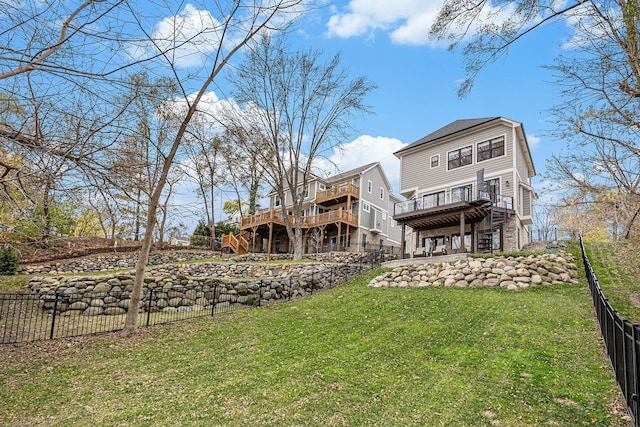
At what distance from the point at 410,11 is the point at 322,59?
62.5ft

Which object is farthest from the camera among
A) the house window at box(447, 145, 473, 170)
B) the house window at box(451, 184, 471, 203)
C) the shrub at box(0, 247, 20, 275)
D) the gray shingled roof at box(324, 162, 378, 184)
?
the gray shingled roof at box(324, 162, 378, 184)

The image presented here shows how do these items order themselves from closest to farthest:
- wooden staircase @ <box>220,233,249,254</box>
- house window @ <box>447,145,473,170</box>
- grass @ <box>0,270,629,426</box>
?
grass @ <box>0,270,629,426</box>, house window @ <box>447,145,473,170</box>, wooden staircase @ <box>220,233,249,254</box>

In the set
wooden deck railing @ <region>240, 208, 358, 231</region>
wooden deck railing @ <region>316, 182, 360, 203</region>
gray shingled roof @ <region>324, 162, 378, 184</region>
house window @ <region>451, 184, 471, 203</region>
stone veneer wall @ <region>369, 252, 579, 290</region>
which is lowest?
stone veneer wall @ <region>369, 252, 579, 290</region>

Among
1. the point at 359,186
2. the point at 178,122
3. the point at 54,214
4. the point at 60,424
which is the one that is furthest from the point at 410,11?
the point at 359,186

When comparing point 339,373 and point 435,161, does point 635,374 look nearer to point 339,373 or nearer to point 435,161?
point 339,373

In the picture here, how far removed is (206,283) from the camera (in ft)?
48.2

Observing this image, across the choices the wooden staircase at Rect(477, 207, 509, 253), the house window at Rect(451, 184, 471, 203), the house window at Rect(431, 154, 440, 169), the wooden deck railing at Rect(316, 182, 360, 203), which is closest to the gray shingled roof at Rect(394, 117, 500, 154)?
the house window at Rect(431, 154, 440, 169)

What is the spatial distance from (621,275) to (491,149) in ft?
31.1

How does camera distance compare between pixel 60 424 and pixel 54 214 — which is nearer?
pixel 54 214

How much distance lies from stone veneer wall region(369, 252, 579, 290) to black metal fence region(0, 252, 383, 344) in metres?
3.19

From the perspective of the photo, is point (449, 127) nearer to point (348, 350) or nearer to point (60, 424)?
point (348, 350)

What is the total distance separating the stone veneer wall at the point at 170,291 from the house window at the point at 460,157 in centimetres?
946

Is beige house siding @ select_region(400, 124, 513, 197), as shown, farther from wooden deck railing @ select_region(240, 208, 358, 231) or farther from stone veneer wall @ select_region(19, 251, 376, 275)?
wooden deck railing @ select_region(240, 208, 358, 231)

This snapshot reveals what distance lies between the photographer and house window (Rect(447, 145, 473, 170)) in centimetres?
2098
